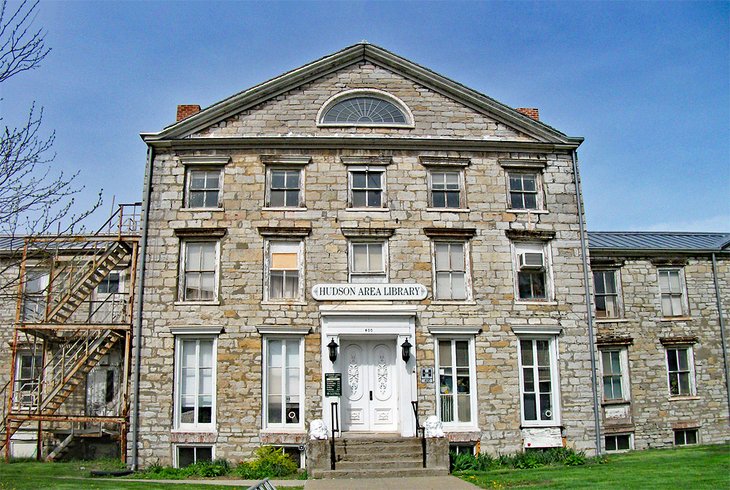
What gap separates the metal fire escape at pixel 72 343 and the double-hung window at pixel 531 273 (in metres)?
10.6

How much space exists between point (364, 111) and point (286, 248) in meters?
4.56

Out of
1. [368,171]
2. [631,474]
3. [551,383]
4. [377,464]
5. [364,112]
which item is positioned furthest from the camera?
[364,112]

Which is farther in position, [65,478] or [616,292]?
[616,292]

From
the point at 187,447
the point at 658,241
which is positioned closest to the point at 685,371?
the point at 658,241

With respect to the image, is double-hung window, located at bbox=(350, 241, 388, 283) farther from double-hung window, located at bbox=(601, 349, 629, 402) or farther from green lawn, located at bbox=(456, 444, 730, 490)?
double-hung window, located at bbox=(601, 349, 629, 402)

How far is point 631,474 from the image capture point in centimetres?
1431

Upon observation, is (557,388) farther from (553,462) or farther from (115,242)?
(115,242)

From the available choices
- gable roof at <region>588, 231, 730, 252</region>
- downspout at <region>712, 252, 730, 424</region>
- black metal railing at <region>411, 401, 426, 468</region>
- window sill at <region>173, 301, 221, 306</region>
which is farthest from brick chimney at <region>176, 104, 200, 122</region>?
downspout at <region>712, 252, 730, 424</region>

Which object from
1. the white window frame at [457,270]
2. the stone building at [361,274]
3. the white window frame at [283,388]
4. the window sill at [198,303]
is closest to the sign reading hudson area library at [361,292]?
the stone building at [361,274]

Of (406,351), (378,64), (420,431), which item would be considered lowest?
(420,431)

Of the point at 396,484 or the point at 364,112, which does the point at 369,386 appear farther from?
the point at 364,112

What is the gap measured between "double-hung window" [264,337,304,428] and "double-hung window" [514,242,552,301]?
6211 mm

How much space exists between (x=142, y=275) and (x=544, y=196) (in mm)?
11223

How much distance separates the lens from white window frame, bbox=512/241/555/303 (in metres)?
18.2
